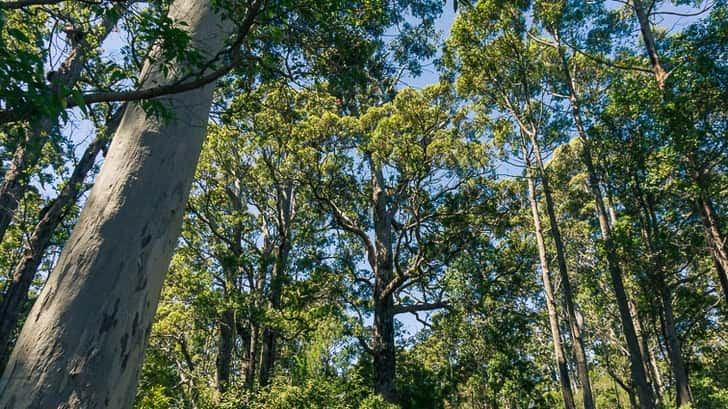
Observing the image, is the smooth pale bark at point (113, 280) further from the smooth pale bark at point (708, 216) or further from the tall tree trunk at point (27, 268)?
the smooth pale bark at point (708, 216)

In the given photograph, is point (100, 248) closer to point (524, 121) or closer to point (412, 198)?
point (412, 198)

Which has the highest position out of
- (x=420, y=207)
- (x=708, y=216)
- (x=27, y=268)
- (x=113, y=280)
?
(x=420, y=207)

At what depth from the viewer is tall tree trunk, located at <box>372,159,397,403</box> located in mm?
10125

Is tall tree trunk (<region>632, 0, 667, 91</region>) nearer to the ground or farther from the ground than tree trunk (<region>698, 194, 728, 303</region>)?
farther from the ground

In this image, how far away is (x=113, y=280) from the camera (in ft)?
4.27

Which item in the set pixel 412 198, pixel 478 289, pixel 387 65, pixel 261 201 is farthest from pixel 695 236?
pixel 261 201

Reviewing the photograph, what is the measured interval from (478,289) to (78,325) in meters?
10.6

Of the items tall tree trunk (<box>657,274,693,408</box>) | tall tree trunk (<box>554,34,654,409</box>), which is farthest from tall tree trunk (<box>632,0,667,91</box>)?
tall tree trunk (<box>657,274,693,408</box>)

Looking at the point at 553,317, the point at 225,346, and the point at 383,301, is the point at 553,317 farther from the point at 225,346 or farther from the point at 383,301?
the point at 225,346

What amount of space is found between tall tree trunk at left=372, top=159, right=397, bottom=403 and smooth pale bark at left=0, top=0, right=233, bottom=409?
9.33 meters

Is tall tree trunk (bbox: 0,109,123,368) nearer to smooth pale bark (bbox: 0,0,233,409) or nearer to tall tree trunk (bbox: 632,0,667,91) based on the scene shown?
smooth pale bark (bbox: 0,0,233,409)

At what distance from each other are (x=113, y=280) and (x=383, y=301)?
32.9 ft

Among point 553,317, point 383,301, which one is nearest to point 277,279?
point 383,301

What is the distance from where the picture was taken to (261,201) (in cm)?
1248
